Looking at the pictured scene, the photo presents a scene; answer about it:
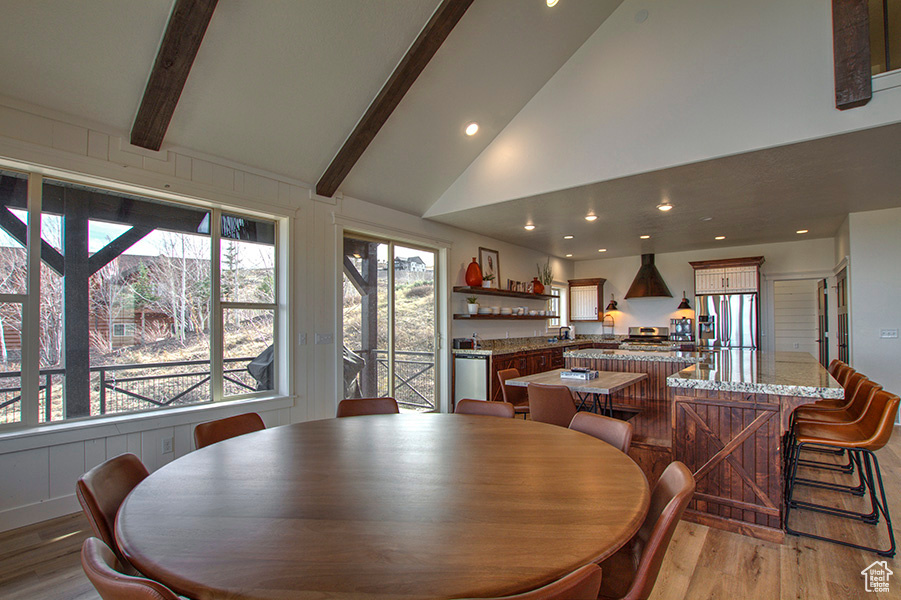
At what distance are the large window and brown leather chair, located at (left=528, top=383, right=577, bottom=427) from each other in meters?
2.39

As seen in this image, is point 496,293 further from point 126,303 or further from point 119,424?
point 119,424

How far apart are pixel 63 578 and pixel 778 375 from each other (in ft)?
14.1

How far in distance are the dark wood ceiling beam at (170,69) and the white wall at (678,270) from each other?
815 centimetres

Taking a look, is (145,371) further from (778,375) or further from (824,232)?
(824,232)

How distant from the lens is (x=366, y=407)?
2.84m

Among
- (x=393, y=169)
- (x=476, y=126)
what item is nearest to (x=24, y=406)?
(x=393, y=169)

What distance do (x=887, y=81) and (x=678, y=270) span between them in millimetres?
5669

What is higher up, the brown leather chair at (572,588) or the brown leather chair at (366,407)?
the brown leather chair at (572,588)

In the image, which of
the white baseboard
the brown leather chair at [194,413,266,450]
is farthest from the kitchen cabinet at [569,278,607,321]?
the white baseboard

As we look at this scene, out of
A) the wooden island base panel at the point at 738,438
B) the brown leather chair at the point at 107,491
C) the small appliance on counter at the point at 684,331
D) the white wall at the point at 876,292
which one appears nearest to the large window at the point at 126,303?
the brown leather chair at the point at 107,491

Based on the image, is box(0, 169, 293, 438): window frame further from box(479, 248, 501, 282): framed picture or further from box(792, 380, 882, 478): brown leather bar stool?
box(792, 380, 882, 478): brown leather bar stool

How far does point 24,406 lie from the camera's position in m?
2.73

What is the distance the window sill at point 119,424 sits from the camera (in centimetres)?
266

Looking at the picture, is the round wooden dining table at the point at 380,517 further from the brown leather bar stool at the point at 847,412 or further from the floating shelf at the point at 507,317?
the floating shelf at the point at 507,317
